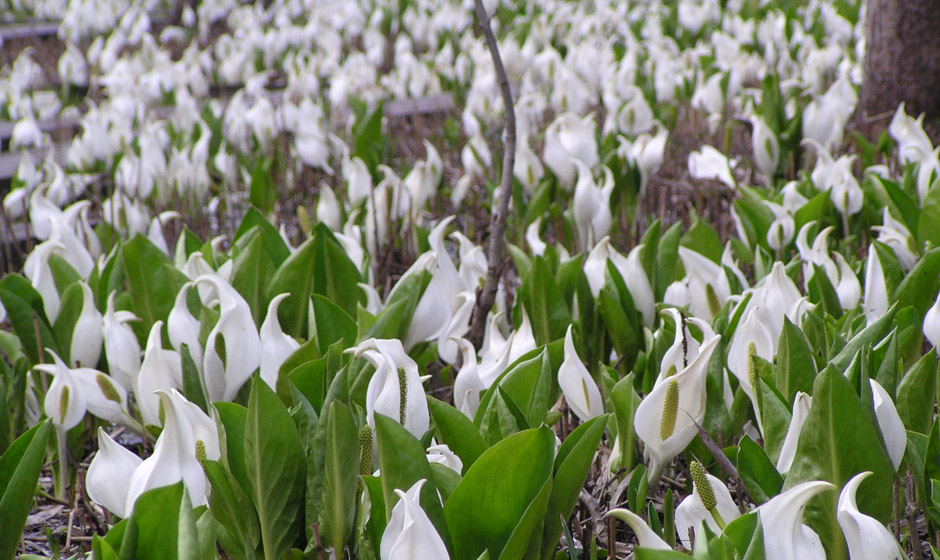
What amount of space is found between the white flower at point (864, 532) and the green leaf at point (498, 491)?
0.29 m

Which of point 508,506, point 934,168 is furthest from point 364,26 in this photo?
point 508,506

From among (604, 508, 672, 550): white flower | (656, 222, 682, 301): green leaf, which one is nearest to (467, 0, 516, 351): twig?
(656, 222, 682, 301): green leaf

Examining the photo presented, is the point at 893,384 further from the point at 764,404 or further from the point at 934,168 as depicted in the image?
the point at 934,168

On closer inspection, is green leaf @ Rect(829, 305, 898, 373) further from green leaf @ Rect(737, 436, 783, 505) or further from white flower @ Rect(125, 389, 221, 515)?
white flower @ Rect(125, 389, 221, 515)

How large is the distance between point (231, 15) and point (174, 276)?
806cm

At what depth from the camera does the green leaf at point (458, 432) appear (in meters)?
1.18

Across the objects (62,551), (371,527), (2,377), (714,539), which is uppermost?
(714,539)

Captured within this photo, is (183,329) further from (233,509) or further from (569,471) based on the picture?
(569,471)

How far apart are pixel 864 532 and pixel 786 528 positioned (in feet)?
0.30

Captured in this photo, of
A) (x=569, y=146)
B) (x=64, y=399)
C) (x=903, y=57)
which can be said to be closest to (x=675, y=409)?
(x=64, y=399)

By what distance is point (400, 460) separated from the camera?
105 centimetres

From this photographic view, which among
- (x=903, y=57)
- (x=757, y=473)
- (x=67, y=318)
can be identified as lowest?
(x=67, y=318)

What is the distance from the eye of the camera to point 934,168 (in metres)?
2.36

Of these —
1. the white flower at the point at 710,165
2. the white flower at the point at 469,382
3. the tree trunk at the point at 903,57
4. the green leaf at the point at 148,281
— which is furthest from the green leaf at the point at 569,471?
the tree trunk at the point at 903,57
